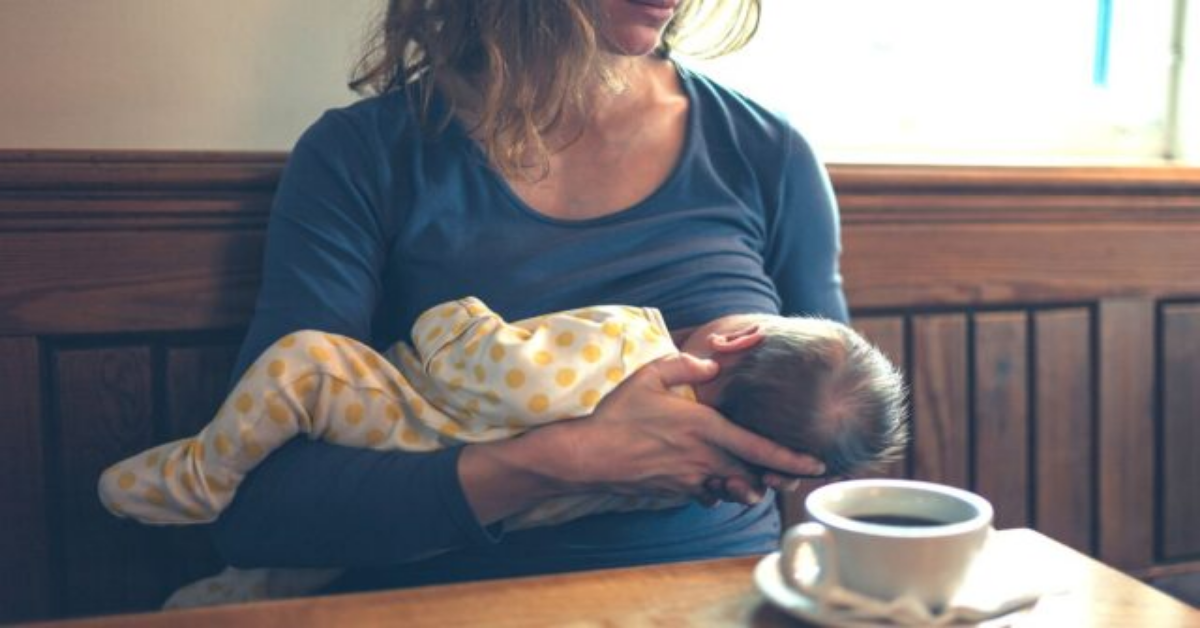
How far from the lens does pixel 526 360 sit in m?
1.02

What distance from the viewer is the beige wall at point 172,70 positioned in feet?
4.21

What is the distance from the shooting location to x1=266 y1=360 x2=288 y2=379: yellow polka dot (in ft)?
3.41

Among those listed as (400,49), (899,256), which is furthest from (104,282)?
(899,256)

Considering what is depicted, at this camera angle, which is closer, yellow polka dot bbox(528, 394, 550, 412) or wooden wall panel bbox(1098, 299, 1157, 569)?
yellow polka dot bbox(528, 394, 550, 412)

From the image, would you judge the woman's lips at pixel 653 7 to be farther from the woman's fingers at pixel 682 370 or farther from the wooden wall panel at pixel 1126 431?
the wooden wall panel at pixel 1126 431

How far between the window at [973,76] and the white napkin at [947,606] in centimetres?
100

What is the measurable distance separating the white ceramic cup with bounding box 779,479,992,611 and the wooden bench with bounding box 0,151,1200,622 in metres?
0.79

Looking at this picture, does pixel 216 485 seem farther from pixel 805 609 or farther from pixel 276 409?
pixel 805 609

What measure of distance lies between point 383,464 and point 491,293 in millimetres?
222

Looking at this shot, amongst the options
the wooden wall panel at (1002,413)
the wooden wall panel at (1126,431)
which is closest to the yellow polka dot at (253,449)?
the wooden wall panel at (1002,413)

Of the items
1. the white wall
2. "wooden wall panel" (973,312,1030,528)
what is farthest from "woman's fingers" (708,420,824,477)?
the white wall

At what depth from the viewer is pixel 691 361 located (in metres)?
1.03

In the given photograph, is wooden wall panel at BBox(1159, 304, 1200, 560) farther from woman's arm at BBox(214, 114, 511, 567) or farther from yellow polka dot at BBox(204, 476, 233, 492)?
yellow polka dot at BBox(204, 476, 233, 492)

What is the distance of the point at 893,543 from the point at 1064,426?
112 cm
